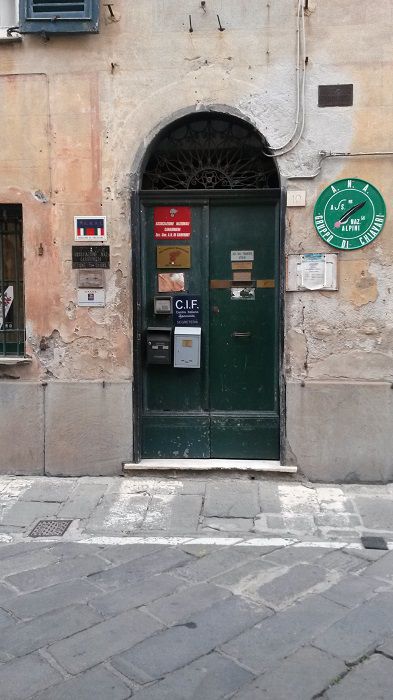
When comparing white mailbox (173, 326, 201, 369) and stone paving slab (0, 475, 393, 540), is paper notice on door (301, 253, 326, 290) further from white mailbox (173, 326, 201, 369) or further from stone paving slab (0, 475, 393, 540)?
stone paving slab (0, 475, 393, 540)

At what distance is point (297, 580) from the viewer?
4.13 m

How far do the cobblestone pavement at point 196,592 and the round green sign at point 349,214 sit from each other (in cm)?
236

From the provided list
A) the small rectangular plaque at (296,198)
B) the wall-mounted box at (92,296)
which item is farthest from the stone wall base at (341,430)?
the wall-mounted box at (92,296)

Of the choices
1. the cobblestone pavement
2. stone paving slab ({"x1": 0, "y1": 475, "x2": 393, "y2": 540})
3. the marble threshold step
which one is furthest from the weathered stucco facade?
the cobblestone pavement

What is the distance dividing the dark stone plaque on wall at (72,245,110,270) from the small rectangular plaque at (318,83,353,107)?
2475mm

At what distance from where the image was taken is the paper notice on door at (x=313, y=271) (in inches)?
235

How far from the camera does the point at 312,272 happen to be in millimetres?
5988

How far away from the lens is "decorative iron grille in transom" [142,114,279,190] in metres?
6.25

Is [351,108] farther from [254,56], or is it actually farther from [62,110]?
[62,110]

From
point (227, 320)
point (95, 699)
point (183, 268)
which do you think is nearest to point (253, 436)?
point (227, 320)

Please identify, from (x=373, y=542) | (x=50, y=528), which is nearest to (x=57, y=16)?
(x=50, y=528)

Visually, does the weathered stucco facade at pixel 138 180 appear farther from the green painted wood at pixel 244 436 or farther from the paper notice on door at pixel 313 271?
the green painted wood at pixel 244 436

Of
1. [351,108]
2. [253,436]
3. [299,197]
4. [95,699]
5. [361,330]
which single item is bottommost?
[95,699]

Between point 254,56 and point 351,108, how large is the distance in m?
1.04
